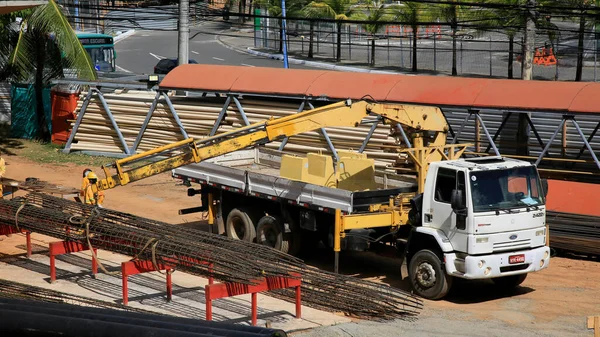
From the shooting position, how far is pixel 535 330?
39.9 ft

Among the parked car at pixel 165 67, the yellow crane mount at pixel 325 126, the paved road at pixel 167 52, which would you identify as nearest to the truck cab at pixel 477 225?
the yellow crane mount at pixel 325 126

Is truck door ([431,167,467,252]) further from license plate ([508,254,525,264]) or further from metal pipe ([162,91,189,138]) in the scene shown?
metal pipe ([162,91,189,138])

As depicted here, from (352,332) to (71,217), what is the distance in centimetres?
540

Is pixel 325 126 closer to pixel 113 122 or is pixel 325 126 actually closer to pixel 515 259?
pixel 515 259

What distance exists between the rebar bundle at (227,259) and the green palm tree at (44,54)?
15802mm

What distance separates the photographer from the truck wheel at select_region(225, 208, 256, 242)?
1647 cm

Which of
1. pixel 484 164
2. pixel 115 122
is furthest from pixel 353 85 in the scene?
pixel 115 122

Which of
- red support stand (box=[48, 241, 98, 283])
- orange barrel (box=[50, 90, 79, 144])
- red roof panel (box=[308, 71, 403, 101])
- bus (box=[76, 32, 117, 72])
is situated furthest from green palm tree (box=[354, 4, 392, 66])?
red support stand (box=[48, 241, 98, 283])

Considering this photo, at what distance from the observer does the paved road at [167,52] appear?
52281 mm

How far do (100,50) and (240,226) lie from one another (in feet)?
93.5

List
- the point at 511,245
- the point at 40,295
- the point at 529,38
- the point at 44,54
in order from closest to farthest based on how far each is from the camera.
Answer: the point at 40,295
the point at 511,245
the point at 529,38
the point at 44,54

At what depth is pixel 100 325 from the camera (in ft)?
18.2

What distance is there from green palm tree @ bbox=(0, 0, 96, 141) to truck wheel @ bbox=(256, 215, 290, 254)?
49.3 ft

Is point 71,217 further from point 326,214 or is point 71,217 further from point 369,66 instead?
point 369,66
